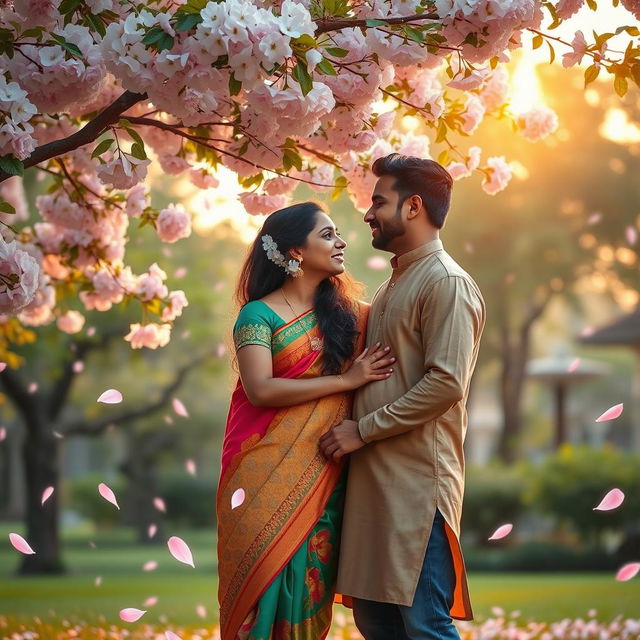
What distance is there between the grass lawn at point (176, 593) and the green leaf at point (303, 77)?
5261 mm

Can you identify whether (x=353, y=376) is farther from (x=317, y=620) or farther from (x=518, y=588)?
(x=518, y=588)

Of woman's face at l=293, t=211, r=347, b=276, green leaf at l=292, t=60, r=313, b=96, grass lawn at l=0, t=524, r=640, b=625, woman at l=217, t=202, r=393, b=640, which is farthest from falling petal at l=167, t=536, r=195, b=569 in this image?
grass lawn at l=0, t=524, r=640, b=625

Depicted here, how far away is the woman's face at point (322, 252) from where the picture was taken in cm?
394

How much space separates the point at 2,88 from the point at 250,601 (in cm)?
195

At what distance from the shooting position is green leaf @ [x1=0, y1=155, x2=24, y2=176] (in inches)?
→ 145

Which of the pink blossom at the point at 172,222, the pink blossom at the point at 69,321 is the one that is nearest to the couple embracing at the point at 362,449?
the pink blossom at the point at 172,222

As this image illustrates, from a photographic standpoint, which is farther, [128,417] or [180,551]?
[128,417]

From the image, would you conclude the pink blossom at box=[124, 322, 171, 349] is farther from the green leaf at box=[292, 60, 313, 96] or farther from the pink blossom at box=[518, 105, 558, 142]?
the green leaf at box=[292, 60, 313, 96]

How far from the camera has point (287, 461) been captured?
12.3ft

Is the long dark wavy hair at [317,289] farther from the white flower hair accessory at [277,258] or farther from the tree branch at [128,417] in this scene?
the tree branch at [128,417]

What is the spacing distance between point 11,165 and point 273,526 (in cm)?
154

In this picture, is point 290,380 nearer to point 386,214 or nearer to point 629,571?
point 386,214

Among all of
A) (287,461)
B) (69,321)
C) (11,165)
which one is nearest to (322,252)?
(287,461)

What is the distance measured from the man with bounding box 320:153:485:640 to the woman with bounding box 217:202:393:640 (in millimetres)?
93
